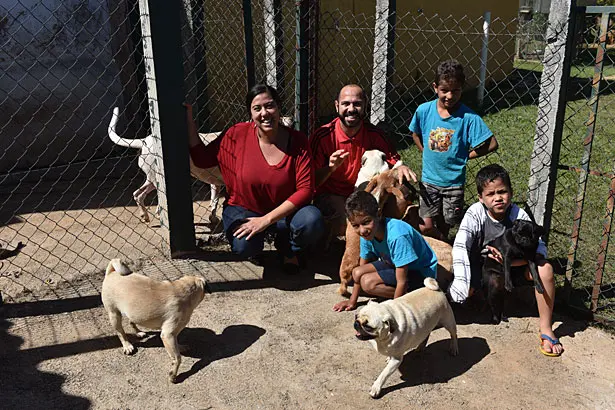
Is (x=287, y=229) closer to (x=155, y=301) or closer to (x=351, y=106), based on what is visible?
(x=351, y=106)

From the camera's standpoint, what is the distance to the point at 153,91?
3893 mm

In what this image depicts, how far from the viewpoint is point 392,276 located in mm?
3422

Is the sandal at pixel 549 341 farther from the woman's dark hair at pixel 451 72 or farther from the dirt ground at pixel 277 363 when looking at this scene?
the woman's dark hair at pixel 451 72

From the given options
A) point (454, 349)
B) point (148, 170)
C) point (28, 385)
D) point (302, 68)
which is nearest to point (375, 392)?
point (454, 349)

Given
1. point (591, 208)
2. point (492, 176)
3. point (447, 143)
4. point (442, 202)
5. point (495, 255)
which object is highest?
point (447, 143)

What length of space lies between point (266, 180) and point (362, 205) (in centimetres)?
94

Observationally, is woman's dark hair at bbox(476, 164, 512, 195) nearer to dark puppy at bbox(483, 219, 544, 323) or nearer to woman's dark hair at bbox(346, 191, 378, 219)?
dark puppy at bbox(483, 219, 544, 323)

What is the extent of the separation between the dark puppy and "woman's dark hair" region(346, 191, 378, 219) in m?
0.77

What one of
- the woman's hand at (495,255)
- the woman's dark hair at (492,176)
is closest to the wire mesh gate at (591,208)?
the woman's dark hair at (492,176)

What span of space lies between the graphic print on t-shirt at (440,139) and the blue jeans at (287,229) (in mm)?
952

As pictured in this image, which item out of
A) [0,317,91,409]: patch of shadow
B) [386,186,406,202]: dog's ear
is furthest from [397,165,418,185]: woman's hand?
[0,317,91,409]: patch of shadow

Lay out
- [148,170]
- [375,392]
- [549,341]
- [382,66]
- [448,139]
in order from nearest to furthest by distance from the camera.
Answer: [375,392], [549,341], [448,139], [148,170], [382,66]

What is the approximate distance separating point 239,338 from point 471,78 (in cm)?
1107

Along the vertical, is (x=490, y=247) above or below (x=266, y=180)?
below
